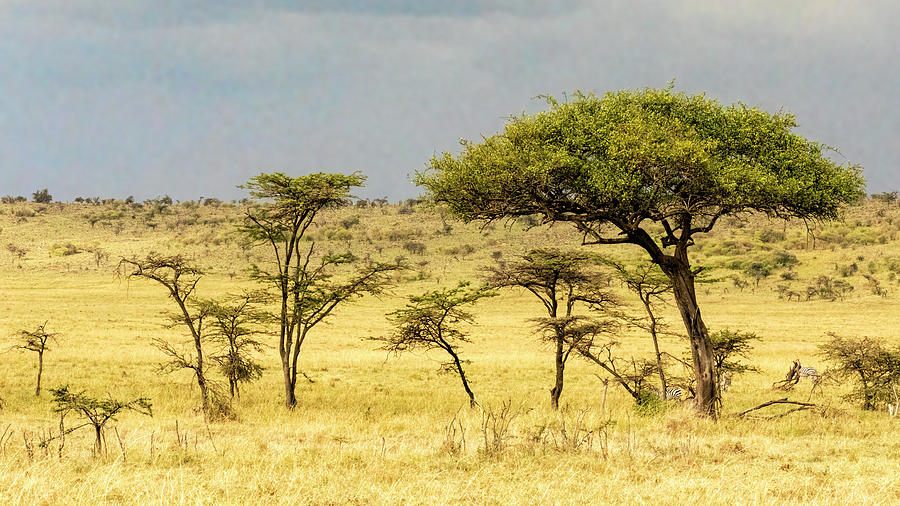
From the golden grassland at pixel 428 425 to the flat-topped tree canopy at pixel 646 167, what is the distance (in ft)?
9.96

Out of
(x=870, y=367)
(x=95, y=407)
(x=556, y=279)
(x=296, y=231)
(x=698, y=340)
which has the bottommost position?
(x=870, y=367)

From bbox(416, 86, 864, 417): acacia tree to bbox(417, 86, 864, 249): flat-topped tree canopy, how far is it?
0.03m

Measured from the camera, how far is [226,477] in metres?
9.04

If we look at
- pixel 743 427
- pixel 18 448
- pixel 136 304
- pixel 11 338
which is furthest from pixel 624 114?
pixel 136 304

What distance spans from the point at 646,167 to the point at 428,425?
821 centimetres

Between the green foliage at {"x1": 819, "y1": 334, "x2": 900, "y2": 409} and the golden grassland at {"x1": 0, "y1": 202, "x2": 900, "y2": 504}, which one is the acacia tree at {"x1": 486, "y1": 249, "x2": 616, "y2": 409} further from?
the green foliage at {"x1": 819, "y1": 334, "x2": 900, "y2": 409}

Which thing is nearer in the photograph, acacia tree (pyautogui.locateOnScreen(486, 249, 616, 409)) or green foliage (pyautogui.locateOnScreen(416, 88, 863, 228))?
green foliage (pyautogui.locateOnScreen(416, 88, 863, 228))

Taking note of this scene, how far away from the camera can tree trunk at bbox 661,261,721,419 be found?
57.8ft

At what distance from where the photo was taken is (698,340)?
17.8m

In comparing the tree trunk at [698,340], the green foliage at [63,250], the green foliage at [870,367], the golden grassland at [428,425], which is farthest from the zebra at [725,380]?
the green foliage at [63,250]

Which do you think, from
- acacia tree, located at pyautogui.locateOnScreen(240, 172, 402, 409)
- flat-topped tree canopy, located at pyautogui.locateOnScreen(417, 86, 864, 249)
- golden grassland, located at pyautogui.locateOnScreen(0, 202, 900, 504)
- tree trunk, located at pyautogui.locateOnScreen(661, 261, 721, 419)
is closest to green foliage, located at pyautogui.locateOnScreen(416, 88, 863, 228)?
flat-topped tree canopy, located at pyautogui.locateOnScreen(417, 86, 864, 249)

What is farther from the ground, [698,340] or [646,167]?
[646,167]

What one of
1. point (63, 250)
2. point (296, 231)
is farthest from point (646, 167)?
point (63, 250)

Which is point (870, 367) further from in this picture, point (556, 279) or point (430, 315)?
point (430, 315)
